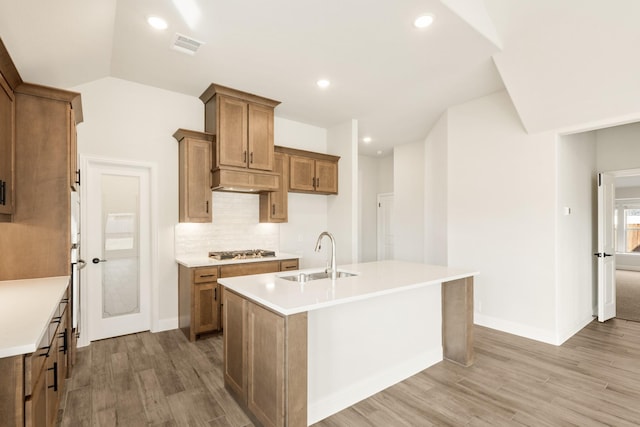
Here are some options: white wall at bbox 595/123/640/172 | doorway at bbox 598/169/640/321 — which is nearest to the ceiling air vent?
white wall at bbox 595/123/640/172

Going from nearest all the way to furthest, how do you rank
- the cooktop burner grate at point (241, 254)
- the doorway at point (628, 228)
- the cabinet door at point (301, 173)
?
the cooktop burner grate at point (241, 254)
the cabinet door at point (301, 173)
the doorway at point (628, 228)

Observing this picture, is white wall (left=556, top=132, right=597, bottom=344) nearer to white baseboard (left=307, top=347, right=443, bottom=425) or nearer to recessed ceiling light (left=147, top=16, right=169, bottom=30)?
white baseboard (left=307, top=347, right=443, bottom=425)

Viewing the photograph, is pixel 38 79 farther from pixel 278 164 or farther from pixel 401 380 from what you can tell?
pixel 401 380

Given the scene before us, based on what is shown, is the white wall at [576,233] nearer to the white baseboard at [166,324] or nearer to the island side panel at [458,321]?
the island side panel at [458,321]

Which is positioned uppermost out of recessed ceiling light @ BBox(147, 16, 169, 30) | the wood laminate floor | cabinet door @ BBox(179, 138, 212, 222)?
recessed ceiling light @ BBox(147, 16, 169, 30)

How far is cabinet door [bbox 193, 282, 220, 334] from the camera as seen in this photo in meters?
3.73

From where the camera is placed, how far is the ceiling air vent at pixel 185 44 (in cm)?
291

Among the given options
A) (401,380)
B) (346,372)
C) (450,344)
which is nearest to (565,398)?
(450,344)

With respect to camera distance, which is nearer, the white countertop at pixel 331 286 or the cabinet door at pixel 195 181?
the white countertop at pixel 331 286

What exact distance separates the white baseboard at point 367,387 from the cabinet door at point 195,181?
2704mm

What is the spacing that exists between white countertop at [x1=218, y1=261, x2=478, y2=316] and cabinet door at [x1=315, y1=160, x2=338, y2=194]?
2.34 metres

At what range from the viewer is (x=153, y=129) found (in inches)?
160

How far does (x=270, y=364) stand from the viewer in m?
2.00

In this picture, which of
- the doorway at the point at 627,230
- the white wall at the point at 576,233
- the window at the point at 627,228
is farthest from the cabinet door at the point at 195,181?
the window at the point at 627,228
